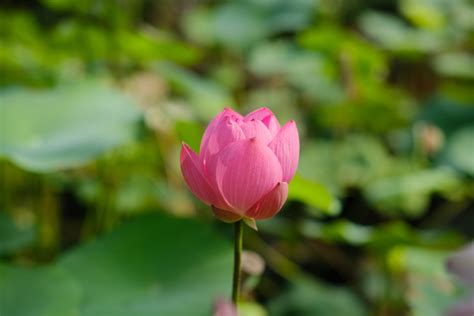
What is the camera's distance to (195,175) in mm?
422

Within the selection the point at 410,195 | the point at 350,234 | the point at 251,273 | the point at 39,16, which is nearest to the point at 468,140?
the point at 410,195

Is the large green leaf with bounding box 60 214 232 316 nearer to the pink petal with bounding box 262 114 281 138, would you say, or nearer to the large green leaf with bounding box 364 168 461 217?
the pink petal with bounding box 262 114 281 138

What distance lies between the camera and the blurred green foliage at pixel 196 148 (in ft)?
2.67

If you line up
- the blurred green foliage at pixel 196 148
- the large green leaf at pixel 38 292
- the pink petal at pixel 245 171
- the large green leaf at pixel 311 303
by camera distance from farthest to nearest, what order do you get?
the large green leaf at pixel 311 303
the blurred green foliage at pixel 196 148
the large green leaf at pixel 38 292
the pink petal at pixel 245 171

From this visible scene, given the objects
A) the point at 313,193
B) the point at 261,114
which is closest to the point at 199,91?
the point at 313,193

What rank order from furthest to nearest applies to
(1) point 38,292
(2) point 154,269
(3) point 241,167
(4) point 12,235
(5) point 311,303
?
(5) point 311,303 → (4) point 12,235 → (2) point 154,269 → (1) point 38,292 → (3) point 241,167

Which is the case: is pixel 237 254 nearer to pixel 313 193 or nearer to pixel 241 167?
pixel 241 167

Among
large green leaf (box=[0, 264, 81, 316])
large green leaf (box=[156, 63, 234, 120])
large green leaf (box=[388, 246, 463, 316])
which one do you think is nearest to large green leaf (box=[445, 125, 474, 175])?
large green leaf (box=[388, 246, 463, 316])

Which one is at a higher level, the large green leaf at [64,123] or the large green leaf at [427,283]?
the large green leaf at [64,123]

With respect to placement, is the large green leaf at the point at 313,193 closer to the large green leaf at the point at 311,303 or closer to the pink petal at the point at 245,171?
the pink petal at the point at 245,171

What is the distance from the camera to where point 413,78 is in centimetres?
240

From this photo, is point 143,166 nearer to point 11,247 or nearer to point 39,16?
point 11,247

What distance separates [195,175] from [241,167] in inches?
1.3

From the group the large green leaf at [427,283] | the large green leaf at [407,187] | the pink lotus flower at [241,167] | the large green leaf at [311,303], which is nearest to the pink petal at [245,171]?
the pink lotus flower at [241,167]
